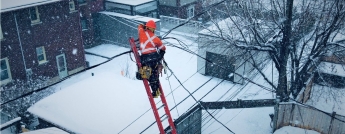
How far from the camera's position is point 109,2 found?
24.9 meters

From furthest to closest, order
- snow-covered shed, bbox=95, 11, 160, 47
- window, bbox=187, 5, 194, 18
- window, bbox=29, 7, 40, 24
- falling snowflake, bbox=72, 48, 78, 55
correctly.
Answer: window, bbox=187, 5, 194, 18 → snow-covered shed, bbox=95, 11, 160, 47 → falling snowflake, bbox=72, 48, 78, 55 → window, bbox=29, 7, 40, 24

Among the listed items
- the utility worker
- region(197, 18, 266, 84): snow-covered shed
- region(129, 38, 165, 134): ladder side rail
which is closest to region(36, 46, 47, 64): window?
region(197, 18, 266, 84): snow-covered shed

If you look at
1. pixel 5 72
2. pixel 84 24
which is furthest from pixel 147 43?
pixel 84 24

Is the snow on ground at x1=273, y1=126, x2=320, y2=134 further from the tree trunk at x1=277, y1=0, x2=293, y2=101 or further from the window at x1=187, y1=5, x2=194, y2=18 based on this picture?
the window at x1=187, y1=5, x2=194, y2=18

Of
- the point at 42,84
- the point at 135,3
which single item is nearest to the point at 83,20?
the point at 135,3

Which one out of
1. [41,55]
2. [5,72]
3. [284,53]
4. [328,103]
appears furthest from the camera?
[41,55]

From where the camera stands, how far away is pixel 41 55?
18562 millimetres

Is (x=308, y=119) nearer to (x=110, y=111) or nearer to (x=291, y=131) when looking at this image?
(x=291, y=131)

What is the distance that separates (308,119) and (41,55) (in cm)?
1465

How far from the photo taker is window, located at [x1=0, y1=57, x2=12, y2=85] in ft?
54.5

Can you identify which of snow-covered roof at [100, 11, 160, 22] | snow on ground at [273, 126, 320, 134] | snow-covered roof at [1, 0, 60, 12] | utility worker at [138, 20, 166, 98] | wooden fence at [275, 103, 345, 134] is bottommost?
snow on ground at [273, 126, 320, 134]

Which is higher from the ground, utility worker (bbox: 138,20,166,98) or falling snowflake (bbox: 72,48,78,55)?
utility worker (bbox: 138,20,166,98)

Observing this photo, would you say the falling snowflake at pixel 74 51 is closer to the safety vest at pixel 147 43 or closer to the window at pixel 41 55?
the window at pixel 41 55

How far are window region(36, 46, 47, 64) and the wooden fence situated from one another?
1344cm
